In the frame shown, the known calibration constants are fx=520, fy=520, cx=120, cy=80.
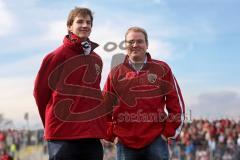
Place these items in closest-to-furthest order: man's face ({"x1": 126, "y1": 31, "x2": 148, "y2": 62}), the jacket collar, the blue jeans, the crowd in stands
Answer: the jacket collar
the blue jeans
man's face ({"x1": 126, "y1": 31, "x2": 148, "y2": 62})
the crowd in stands

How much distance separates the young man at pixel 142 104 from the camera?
5.50 meters

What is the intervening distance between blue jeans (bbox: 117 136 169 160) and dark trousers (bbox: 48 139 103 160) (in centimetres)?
94

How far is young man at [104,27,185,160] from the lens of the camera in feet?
18.0

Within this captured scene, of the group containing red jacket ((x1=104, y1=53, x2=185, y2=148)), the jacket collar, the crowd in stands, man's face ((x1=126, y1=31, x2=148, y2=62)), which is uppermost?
man's face ((x1=126, y1=31, x2=148, y2=62))

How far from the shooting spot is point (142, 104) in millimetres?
5527

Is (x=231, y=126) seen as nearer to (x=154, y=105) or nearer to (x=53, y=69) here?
(x=154, y=105)

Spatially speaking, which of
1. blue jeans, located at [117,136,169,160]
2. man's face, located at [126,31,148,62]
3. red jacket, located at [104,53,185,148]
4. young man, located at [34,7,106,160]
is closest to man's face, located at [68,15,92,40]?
young man, located at [34,7,106,160]

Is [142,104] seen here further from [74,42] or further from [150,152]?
[74,42]

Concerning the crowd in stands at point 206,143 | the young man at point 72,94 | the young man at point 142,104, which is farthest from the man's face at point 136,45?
the crowd in stands at point 206,143

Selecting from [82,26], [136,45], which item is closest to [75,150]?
[82,26]

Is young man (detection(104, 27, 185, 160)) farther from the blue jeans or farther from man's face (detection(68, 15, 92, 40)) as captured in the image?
man's face (detection(68, 15, 92, 40))

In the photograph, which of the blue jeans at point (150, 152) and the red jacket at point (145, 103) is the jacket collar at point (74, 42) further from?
the blue jeans at point (150, 152)

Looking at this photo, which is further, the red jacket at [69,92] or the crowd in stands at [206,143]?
the crowd in stands at [206,143]

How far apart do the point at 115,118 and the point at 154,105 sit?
44 centimetres
